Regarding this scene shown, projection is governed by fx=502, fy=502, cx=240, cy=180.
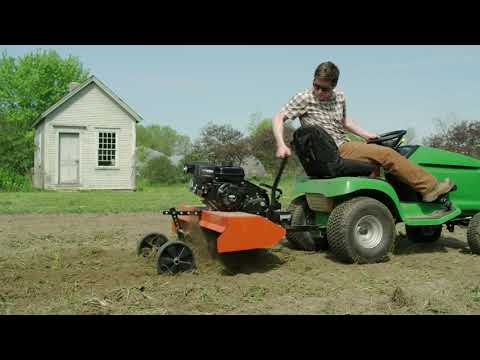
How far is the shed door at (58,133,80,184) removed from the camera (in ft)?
69.1

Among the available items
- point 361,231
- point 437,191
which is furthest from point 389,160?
point 361,231

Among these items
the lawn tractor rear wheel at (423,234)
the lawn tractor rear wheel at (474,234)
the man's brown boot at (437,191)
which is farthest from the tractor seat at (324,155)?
the lawn tractor rear wheel at (423,234)

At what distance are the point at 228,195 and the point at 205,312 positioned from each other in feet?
5.61

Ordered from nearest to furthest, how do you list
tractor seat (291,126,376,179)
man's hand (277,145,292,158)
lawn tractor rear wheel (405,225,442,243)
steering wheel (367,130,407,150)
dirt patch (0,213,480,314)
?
dirt patch (0,213,480,314), man's hand (277,145,292,158), tractor seat (291,126,376,179), steering wheel (367,130,407,150), lawn tractor rear wheel (405,225,442,243)

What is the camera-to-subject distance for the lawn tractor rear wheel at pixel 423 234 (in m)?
6.52

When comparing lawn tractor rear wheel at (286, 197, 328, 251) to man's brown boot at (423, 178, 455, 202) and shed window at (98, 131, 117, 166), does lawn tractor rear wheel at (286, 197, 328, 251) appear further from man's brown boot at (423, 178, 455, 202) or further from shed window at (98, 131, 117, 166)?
shed window at (98, 131, 117, 166)

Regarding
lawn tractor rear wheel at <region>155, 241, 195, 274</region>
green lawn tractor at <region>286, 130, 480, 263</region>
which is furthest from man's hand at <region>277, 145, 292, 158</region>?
lawn tractor rear wheel at <region>155, 241, 195, 274</region>

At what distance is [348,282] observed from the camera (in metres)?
4.34

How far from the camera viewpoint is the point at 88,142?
21.1 m

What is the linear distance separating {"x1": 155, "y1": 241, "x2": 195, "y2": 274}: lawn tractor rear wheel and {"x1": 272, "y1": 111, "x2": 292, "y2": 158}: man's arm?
1285mm

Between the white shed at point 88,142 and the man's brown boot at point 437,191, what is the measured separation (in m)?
17.5

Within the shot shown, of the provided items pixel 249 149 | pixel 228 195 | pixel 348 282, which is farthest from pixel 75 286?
pixel 249 149

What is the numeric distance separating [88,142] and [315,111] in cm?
1726
